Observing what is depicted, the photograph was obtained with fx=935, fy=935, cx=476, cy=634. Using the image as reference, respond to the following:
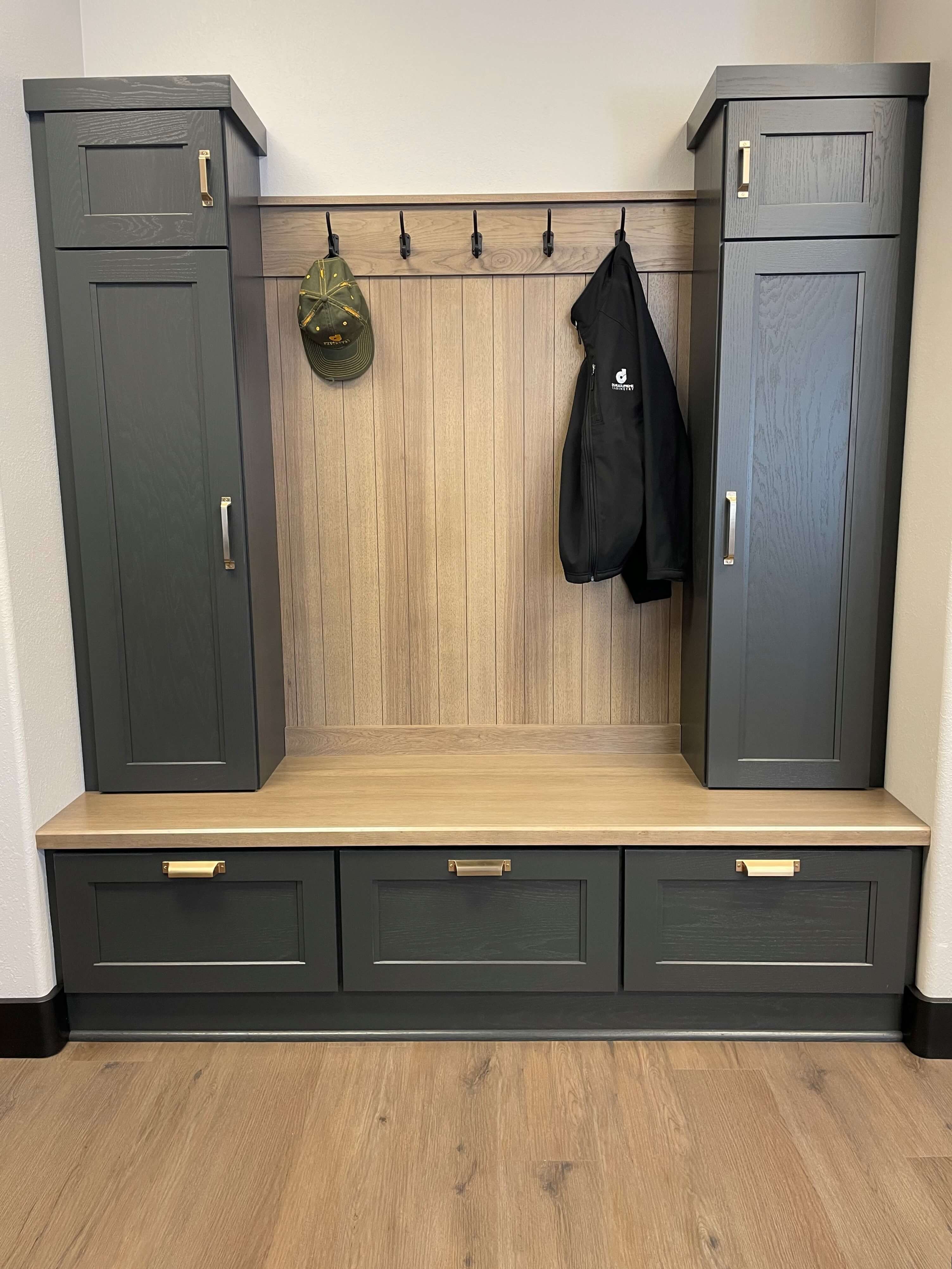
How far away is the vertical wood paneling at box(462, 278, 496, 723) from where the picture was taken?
2613 millimetres

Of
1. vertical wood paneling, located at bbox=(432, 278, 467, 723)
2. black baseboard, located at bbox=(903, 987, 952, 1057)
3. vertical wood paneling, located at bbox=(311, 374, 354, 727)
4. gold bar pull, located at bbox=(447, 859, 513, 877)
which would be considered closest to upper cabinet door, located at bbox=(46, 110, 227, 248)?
vertical wood paneling, located at bbox=(311, 374, 354, 727)

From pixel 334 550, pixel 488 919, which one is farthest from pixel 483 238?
pixel 488 919

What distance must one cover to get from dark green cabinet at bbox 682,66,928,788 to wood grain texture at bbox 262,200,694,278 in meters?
0.11

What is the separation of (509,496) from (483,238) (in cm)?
70

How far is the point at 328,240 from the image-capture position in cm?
255

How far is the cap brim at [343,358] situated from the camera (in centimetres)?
258

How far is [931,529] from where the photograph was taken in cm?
215

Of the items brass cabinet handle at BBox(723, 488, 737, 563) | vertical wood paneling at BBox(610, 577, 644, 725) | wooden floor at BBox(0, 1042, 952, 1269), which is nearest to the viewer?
wooden floor at BBox(0, 1042, 952, 1269)

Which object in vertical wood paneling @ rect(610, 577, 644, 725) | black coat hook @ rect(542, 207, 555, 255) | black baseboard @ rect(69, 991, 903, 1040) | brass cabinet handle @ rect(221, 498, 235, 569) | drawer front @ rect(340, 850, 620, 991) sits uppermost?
black coat hook @ rect(542, 207, 555, 255)

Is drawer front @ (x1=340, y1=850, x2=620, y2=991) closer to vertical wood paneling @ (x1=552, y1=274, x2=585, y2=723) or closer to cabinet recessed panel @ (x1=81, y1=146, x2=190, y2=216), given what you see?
vertical wood paneling @ (x1=552, y1=274, x2=585, y2=723)

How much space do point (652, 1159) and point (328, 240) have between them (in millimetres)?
2360

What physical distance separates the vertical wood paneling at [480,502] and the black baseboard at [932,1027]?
1.32m

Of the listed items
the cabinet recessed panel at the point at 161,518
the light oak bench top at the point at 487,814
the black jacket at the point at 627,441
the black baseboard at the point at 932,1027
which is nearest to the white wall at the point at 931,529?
the black baseboard at the point at 932,1027

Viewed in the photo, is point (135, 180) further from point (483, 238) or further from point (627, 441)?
point (627, 441)
